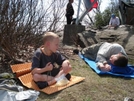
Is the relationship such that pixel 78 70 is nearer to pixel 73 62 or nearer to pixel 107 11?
pixel 73 62

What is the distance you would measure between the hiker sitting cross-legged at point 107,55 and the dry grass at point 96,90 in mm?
417

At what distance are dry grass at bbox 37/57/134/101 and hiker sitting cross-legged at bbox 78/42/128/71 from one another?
42 cm

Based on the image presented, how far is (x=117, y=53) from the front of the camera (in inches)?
190

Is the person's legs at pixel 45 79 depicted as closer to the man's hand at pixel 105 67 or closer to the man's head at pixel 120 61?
the man's hand at pixel 105 67

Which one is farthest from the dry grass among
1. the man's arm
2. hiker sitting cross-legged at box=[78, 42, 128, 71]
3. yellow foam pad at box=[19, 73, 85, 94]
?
hiker sitting cross-legged at box=[78, 42, 128, 71]

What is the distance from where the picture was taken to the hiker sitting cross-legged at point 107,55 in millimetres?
4352

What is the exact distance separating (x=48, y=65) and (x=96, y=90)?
2.61 ft

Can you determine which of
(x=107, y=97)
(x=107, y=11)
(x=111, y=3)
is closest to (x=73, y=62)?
(x=107, y=97)

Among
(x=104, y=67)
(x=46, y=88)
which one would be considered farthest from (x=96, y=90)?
(x=104, y=67)

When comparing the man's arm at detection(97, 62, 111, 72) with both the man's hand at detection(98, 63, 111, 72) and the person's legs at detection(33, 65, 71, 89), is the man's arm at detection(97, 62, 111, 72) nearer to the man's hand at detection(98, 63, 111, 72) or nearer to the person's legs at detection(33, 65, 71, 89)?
the man's hand at detection(98, 63, 111, 72)

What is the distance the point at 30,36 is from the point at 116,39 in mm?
3380

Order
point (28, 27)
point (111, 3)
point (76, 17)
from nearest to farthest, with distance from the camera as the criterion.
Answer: point (28, 27) → point (76, 17) → point (111, 3)

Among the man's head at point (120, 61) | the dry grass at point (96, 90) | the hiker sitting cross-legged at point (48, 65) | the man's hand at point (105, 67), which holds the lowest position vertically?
the dry grass at point (96, 90)

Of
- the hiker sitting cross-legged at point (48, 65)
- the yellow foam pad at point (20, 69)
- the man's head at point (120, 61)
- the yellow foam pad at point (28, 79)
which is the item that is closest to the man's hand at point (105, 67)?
the man's head at point (120, 61)
